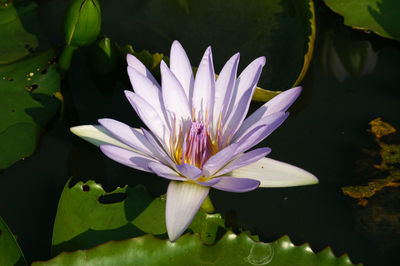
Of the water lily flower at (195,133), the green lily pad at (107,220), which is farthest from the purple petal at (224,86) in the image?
the green lily pad at (107,220)

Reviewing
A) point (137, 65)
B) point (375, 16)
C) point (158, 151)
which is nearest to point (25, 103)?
point (137, 65)

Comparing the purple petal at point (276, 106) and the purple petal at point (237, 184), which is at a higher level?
the purple petal at point (276, 106)

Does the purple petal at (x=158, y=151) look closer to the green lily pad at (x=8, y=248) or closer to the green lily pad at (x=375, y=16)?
the green lily pad at (x=8, y=248)

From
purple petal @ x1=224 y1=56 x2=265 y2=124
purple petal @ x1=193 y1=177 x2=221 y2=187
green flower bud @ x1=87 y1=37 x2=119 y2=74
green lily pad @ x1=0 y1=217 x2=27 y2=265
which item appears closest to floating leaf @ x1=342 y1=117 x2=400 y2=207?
purple petal @ x1=224 y1=56 x2=265 y2=124

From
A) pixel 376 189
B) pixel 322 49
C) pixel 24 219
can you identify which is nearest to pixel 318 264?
pixel 376 189

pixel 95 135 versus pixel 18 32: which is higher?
pixel 18 32

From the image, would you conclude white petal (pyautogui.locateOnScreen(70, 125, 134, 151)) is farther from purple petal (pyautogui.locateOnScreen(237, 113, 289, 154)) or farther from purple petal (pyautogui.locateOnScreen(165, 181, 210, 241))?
purple petal (pyautogui.locateOnScreen(237, 113, 289, 154))

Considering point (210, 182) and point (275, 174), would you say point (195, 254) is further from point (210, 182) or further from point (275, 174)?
point (275, 174)
